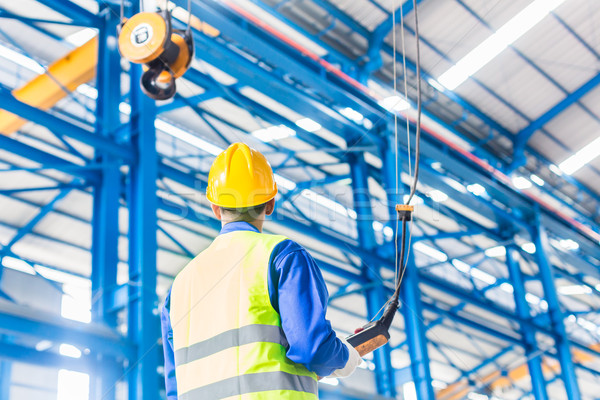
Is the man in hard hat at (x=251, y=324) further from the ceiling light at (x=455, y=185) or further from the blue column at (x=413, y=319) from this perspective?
the ceiling light at (x=455, y=185)

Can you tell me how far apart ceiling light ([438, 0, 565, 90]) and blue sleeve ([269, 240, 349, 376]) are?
46.8 feet

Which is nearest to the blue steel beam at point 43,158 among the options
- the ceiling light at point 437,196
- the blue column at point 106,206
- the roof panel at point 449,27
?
the blue column at point 106,206

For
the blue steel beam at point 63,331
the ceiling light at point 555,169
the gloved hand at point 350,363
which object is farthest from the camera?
the ceiling light at point 555,169

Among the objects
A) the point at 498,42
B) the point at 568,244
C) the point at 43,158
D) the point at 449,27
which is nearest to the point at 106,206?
the point at 43,158

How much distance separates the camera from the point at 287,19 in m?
13.2

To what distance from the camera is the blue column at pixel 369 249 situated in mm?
11916

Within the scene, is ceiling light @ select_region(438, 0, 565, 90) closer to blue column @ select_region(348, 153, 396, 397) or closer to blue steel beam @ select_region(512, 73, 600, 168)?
blue steel beam @ select_region(512, 73, 600, 168)

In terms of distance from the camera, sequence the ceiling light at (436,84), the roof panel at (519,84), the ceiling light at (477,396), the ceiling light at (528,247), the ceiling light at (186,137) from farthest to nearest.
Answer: the ceiling light at (477,396), the ceiling light at (528,247), the roof panel at (519,84), the ceiling light at (436,84), the ceiling light at (186,137)

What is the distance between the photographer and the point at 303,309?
2.19 meters

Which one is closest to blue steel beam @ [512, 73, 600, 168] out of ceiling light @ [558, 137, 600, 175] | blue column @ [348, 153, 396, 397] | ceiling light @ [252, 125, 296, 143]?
ceiling light @ [558, 137, 600, 175]

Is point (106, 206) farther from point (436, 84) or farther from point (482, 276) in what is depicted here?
point (482, 276)

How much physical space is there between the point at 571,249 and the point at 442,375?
681 cm

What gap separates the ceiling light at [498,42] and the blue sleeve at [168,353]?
14.2 metres

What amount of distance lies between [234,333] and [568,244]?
1854 cm
